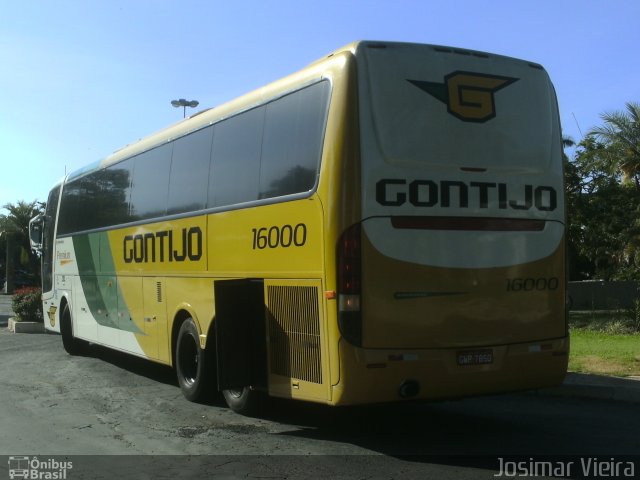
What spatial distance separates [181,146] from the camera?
33.8 feet

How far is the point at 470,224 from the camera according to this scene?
7.15m

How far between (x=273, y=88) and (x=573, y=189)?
25202 millimetres

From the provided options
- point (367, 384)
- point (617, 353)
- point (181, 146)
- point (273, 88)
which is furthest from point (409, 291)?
point (617, 353)

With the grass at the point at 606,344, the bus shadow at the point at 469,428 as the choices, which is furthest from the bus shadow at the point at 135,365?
the grass at the point at 606,344

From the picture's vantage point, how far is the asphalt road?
657 centimetres

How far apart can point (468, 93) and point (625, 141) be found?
20.2 m

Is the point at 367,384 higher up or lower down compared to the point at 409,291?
lower down

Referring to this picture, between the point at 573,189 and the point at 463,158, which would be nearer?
the point at 463,158

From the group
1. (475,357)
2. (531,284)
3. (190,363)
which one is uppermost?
(531,284)

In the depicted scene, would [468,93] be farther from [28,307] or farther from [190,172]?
[28,307]

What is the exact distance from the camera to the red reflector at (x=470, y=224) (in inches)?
272

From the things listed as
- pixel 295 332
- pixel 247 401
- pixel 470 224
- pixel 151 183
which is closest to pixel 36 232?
pixel 151 183

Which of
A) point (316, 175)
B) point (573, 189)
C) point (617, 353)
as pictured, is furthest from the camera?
point (573, 189)

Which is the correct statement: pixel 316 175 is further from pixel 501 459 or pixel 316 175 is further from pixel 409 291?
pixel 501 459
